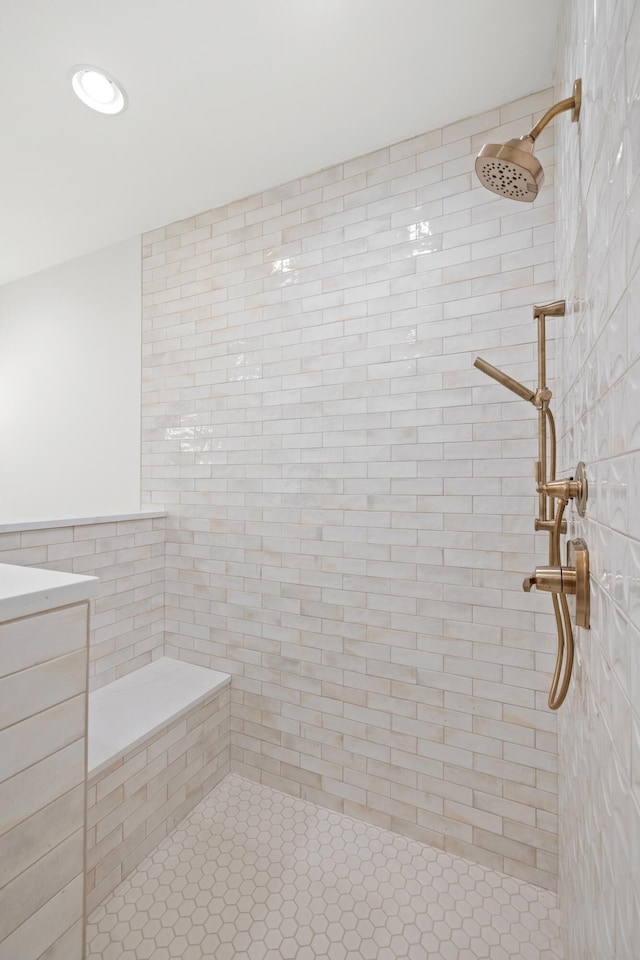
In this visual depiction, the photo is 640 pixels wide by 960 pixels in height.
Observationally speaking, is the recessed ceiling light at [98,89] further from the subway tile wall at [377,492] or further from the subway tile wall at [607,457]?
the subway tile wall at [607,457]

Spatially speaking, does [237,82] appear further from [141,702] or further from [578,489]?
[141,702]

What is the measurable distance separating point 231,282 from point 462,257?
112 centimetres

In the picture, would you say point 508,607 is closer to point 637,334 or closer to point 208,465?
point 637,334

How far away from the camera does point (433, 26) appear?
145 cm

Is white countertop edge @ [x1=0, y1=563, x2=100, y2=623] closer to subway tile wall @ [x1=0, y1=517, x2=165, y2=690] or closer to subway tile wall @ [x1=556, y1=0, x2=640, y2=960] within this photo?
subway tile wall @ [x1=0, y1=517, x2=165, y2=690]

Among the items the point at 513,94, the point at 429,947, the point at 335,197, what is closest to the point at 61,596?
the point at 429,947

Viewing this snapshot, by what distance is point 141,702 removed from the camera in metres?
1.98

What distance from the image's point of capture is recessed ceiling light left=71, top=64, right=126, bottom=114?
1638mm

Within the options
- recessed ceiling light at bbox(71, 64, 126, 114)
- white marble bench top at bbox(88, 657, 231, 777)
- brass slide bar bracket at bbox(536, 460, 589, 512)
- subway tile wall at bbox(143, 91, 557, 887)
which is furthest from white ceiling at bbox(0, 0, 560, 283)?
white marble bench top at bbox(88, 657, 231, 777)

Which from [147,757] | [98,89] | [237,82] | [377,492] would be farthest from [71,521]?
[237,82]

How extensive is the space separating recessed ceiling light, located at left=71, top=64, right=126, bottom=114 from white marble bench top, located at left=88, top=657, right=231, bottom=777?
2381 millimetres

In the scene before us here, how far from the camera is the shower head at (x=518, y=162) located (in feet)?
3.13

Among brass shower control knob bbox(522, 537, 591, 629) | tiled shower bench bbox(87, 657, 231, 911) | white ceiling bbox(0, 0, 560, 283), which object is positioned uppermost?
white ceiling bbox(0, 0, 560, 283)

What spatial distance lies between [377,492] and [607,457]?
1.25m
